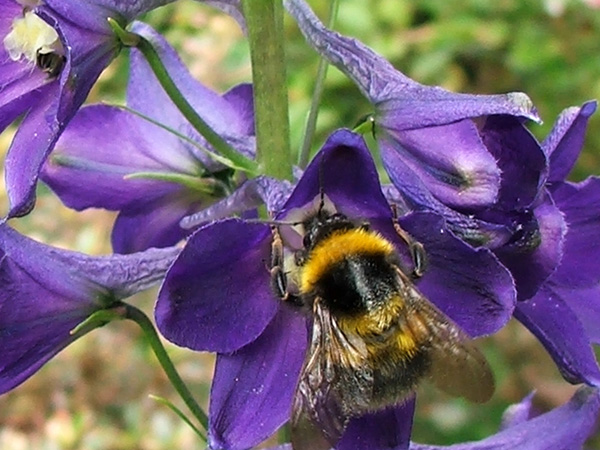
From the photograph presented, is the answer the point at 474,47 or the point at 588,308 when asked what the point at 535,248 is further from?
the point at 474,47

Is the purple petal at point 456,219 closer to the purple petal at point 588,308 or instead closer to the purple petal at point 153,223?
the purple petal at point 588,308

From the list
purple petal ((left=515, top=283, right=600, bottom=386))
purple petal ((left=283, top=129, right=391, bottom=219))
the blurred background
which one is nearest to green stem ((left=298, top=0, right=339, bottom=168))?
purple petal ((left=283, top=129, right=391, bottom=219))

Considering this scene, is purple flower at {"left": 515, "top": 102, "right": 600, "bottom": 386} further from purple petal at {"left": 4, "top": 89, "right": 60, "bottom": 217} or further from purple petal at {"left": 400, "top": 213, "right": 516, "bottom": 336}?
purple petal at {"left": 4, "top": 89, "right": 60, "bottom": 217}

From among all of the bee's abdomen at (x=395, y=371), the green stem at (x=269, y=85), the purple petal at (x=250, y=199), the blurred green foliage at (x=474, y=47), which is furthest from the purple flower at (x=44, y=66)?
the blurred green foliage at (x=474, y=47)


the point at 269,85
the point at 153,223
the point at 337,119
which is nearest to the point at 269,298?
the point at 269,85

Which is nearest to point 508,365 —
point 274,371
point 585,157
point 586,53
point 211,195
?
point 585,157

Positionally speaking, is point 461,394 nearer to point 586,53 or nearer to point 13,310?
point 13,310
